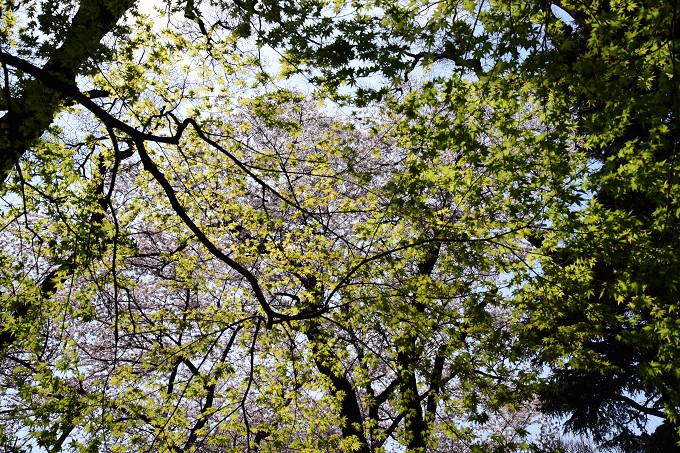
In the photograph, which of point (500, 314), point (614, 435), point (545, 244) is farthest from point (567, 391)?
point (545, 244)

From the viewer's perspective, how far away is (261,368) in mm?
10297

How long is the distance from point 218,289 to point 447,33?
429 inches

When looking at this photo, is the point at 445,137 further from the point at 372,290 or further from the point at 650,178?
the point at 372,290

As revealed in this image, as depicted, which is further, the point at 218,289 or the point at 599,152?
the point at 218,289

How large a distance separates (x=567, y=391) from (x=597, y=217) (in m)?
8.83

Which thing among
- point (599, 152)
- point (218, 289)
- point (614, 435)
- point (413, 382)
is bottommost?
point (413, 382)

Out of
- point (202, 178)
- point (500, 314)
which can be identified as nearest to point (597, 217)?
point (202, 178)

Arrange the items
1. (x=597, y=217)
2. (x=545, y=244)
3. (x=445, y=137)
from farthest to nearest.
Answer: (x=545, y=244), (x=597, y=217), (x=445, y=137)

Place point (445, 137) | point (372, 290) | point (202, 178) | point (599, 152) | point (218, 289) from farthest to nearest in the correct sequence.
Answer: point (218, 289) < point (599, 152) < point (202, 178) < point (372, 290) < point (445, 137)

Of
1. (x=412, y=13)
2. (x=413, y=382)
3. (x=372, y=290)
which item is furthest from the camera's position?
(x=413, y=382)

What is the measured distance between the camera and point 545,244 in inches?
289

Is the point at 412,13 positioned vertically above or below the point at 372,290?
above

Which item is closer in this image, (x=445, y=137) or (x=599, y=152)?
(x=445, y=137)

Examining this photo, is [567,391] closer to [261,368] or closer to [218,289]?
[261,368]
